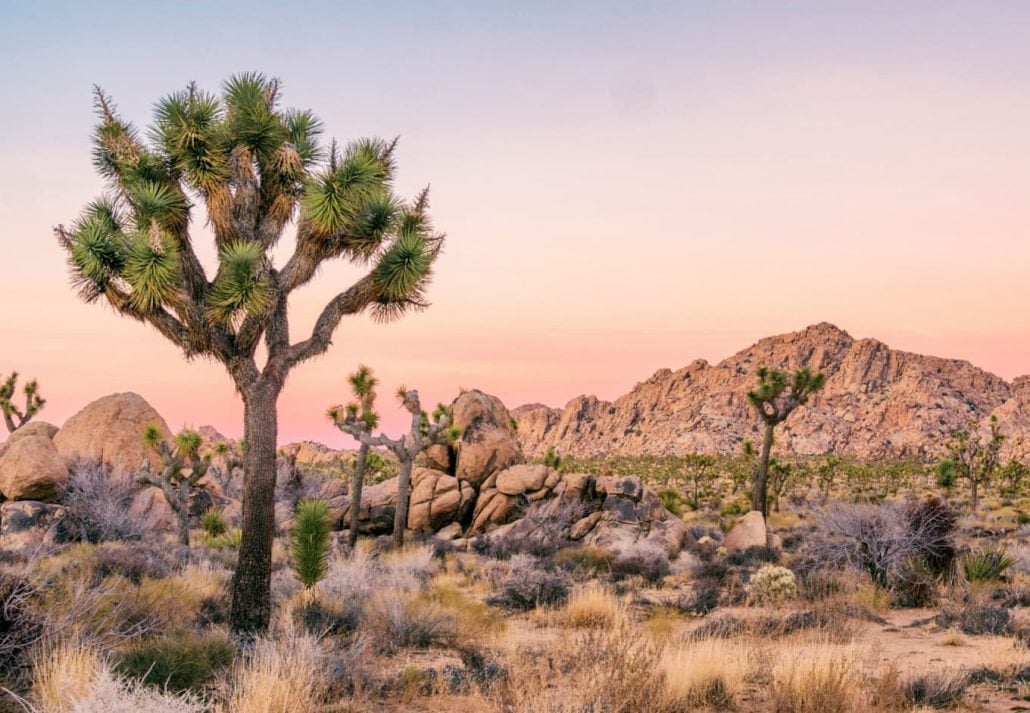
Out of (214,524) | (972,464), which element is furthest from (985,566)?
(972,464)

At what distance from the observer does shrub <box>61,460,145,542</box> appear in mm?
23109

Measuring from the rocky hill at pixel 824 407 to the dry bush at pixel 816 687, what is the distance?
9094 cm

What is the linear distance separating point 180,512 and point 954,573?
18457 millimetres

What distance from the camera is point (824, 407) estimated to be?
458ft

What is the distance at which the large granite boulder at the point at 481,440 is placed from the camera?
1126 inches

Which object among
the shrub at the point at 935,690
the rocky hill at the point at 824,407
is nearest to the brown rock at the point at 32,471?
the shrub at the point at 935,690

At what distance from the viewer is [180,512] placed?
863 inches

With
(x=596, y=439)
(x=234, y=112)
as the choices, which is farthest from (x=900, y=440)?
(x=234, y=112)

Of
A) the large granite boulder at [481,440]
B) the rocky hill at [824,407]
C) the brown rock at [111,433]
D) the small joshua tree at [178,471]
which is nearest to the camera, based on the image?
the small joshua tree at [178,471]

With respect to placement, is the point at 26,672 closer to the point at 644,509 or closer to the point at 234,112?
the point at 234,112

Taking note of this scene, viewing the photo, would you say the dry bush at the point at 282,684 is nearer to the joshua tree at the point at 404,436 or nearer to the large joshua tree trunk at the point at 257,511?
the large joshua tree trunk at the point at 257,511

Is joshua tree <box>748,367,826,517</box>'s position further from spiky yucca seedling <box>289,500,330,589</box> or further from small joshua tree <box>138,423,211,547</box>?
spiky yucca seedling <box>289,500,330,589</box>

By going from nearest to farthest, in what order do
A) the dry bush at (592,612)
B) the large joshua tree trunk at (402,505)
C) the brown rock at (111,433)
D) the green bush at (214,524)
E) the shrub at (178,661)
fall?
the shrub at (178,661)
the dry bush at (592,612)
the large joshua tree trunk at (402,505)
the green bush at (214,524)
the brown rock at (111,433)

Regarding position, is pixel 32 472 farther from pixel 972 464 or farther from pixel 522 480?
pixel 972 464
